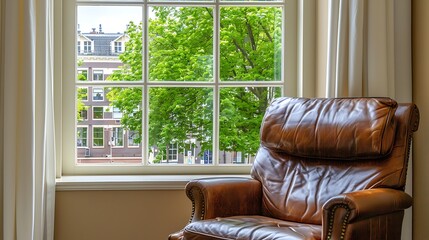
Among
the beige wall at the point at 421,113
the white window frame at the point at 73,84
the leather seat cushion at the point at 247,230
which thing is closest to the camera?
the leather seat cushion at the point at 247,230

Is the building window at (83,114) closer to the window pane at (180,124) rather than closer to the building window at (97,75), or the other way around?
the building window at (97,75)

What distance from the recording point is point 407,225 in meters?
3.33

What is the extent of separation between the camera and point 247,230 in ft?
8.83

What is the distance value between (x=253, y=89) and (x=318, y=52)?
1.49 feet

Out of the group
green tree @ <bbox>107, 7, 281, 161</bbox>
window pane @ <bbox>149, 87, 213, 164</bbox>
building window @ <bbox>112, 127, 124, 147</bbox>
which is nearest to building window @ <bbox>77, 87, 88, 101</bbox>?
green tree @ <bbox>107, 7, 281, 161</bbox>

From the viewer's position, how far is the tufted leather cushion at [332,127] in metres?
2.97

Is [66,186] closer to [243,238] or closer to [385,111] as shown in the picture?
[243,238]

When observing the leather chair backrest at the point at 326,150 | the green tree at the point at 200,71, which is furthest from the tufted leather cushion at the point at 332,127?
the green tree at the point at 200,71

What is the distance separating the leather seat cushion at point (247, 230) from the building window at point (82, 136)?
131 cm

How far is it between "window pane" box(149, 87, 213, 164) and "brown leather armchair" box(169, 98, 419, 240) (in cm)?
65

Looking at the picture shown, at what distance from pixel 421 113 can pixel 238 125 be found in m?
1.13

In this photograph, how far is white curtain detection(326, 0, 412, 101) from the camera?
3332mm

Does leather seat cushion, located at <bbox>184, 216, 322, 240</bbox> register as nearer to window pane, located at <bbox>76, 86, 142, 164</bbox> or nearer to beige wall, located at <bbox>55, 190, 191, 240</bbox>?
beige wall, located at <bbox>55, 190, 191, 240</bbox>

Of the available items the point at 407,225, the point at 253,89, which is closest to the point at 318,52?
the point at 253,89
